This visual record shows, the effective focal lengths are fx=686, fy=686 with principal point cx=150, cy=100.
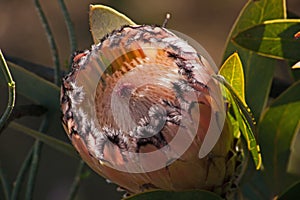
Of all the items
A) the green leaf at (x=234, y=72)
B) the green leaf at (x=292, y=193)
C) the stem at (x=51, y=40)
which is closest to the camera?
the green leaf at (x=234, y=72)

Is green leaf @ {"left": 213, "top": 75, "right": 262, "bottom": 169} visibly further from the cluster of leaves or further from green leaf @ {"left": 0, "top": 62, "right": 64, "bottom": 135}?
green leaf @ {"left": 0, "top": 62, "right": 64, "bottom": 135}

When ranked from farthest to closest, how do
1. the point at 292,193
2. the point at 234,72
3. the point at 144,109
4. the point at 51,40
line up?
the point at 51,40
the point at 292,193
the point at 234,72
the point at 144,109

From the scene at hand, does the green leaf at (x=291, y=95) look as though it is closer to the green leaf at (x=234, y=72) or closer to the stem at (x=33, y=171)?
the green leaf at (x=234, y=72)

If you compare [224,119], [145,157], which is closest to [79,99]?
[145,157]

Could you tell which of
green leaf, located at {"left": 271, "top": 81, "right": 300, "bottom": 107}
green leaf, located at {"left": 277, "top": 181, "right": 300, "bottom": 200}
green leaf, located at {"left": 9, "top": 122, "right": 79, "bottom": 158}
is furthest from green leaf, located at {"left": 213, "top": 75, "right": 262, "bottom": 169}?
green leaf, located at {"left": 9, "top": 122, "right": 79, "bottom": 158}

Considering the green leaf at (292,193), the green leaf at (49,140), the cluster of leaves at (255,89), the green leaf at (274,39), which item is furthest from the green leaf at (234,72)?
the green leaf at (49,140)

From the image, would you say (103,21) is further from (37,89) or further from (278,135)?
(278,135)

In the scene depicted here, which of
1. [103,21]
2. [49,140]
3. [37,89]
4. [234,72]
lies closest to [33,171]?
[49,140]

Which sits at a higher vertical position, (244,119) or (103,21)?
(103,21)
